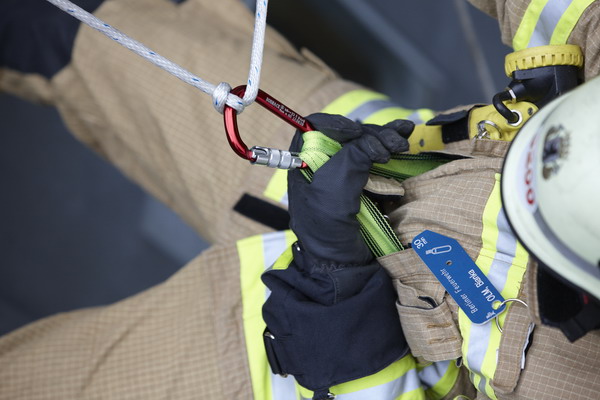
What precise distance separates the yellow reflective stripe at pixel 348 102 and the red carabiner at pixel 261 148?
11.6 inches

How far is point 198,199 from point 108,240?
0.74 m

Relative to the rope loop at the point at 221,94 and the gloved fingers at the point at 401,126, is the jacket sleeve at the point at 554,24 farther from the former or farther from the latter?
the rope loop at the point at 221,94

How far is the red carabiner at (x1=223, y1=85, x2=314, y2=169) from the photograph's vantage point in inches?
27.1

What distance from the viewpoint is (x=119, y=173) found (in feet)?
5.85

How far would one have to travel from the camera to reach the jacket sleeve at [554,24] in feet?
2.58

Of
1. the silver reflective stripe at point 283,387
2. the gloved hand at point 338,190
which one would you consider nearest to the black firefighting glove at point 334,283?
the gloved hand at point 338,190

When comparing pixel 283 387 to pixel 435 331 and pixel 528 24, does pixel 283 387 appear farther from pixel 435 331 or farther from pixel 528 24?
pixel 528 24

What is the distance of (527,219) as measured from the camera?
0.66 m

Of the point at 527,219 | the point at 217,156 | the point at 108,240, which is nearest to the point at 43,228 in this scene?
the point at 108,240

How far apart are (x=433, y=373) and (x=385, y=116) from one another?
396 mm

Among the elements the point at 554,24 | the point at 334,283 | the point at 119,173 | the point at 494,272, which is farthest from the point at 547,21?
the point at 119,173

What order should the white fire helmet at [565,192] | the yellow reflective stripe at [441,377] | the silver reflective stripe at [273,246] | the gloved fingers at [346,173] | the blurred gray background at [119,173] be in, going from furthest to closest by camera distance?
1. the blurred gray background at [119,173]
2. the silver reflective stripe at [273,246]
3. the yellow reflective stripe at [441,377]
4. the gloved fingers at [346,173]
5. the white fire helmet at [565,192]

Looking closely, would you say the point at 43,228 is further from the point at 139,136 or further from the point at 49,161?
the point at 139,136

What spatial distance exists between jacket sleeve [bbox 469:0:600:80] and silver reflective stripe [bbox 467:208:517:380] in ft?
0.79
